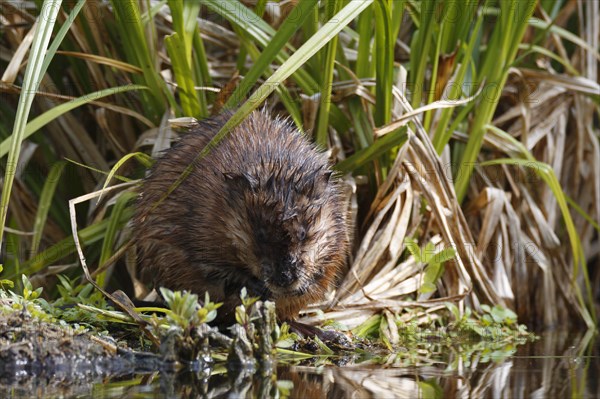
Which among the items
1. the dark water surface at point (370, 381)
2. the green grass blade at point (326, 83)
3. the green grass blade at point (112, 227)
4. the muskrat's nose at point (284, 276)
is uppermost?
the green grass blade at point (326, 83)

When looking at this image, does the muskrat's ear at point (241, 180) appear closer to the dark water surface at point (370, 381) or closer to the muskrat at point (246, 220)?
the muskrat at point (246, 220)

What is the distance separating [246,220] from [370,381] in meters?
0.93

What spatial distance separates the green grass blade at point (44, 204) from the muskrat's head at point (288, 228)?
1185mm

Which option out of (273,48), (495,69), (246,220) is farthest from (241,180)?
(495,69)

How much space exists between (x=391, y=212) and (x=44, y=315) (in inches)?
72.8

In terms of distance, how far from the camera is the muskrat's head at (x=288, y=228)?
10.6ft

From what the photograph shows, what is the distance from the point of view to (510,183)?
4.70 metres

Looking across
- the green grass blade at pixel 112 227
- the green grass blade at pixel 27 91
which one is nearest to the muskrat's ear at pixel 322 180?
the green grass blade at pixel 112 227

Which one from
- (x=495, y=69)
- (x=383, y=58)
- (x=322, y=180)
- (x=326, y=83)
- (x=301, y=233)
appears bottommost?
(x=301, y=233)

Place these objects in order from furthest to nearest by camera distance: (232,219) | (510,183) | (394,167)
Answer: (510,183) → (394,167) → (232,219)

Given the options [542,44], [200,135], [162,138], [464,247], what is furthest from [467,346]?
[542,44]

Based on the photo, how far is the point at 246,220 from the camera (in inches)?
132

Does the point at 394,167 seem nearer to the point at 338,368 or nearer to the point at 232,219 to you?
the point at 232,219

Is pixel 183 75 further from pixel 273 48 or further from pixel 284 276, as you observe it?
pixel 284 276
